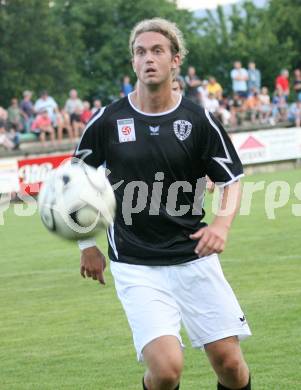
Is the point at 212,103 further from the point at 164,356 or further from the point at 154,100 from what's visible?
the point at 164,356

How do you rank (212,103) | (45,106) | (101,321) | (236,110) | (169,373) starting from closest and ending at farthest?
(169,373) < (101,321) < (45,106) < (212,103) < (236,110)

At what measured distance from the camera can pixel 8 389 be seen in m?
7.35

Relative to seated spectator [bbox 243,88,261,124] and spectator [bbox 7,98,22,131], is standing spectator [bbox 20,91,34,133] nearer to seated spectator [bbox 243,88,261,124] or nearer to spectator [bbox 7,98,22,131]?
spectator [bbox 7,98,22,131]

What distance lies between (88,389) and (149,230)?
1.79 meters

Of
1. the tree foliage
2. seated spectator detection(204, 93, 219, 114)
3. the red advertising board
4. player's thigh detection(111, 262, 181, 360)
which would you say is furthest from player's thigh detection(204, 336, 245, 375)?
the tree foliage

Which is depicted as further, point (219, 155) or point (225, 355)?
point (219, 155)

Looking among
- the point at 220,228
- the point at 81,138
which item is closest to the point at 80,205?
the point at 81,138

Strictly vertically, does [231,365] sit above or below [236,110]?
above

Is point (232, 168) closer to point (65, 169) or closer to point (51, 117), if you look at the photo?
point (65, 169)

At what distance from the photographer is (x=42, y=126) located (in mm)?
27859

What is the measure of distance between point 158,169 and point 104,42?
170 feet

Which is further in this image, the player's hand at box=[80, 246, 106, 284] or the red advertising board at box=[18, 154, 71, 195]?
the red advertising board at box=[18, 154, 71, 195]

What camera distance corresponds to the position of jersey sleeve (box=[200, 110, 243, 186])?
5875 millimetres

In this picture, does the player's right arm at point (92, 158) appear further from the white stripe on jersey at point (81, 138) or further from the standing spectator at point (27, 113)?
the standing spectator at point (27, 113)
